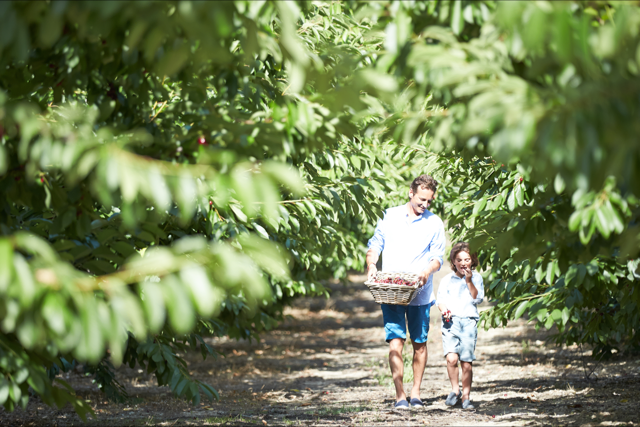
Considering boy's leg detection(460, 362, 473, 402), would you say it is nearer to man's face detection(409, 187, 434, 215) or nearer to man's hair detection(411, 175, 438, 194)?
man's face detection(409, 187, 434, 215)

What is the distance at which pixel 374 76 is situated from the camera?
6.42ft

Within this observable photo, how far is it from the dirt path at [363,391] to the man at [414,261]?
0.35 metres

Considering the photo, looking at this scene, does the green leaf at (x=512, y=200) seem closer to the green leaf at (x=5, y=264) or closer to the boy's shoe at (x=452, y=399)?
the boy's shoe at (x=452, y=399)

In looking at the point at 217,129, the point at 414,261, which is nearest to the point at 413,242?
the point at 414,261

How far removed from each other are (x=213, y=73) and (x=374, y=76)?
703mm

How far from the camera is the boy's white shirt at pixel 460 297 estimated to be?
5.36m

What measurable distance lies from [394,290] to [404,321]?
18.1 inches

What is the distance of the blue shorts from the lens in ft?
16.7

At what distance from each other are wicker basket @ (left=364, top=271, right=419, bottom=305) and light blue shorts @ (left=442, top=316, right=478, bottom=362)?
27.0 inches

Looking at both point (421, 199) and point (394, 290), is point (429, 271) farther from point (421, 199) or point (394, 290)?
point (421, 199)

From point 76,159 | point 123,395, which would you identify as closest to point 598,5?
point 76,159

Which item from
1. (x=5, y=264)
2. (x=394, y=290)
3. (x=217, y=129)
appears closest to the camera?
(x=5, y=264)

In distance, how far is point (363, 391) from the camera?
21.1ft

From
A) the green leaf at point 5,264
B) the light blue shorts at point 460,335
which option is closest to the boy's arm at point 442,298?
the light blue shorts at point 460,335
